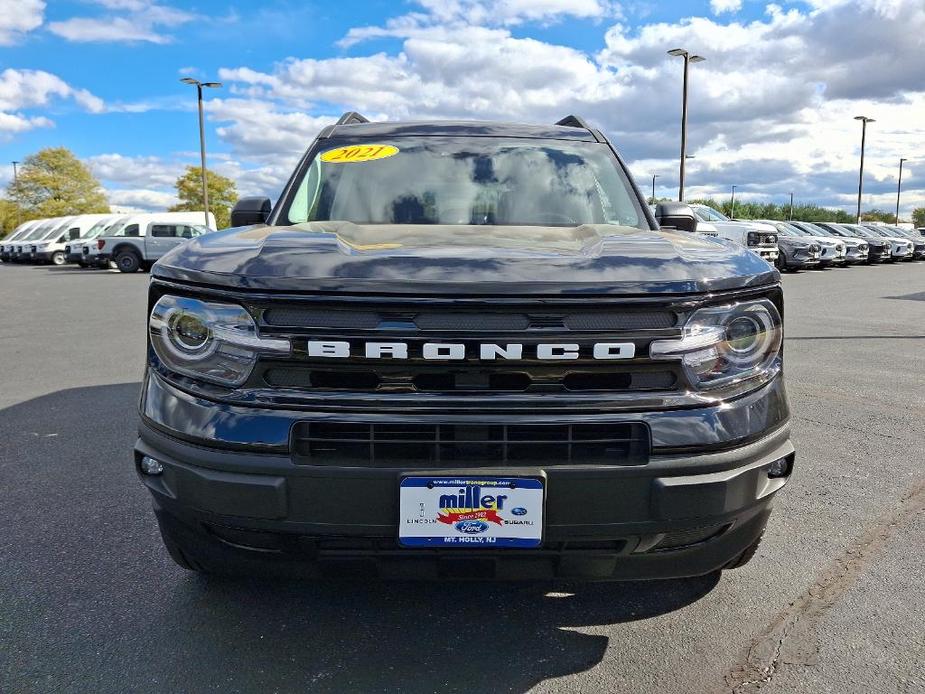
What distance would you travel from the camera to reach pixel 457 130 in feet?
12.3

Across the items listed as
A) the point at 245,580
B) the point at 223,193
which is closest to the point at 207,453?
the point at 245,580

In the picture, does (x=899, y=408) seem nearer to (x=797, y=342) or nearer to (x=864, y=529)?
(x=864, y=529)

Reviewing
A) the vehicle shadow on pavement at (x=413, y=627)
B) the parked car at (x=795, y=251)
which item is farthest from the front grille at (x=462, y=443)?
the parked car at (x=795, y=251)

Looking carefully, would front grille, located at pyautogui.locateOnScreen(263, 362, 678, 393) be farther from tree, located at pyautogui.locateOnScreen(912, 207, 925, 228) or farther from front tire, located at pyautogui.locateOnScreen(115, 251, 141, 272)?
tree, located at pyautogui.locateOnScreen(912, 207, 925, 228)

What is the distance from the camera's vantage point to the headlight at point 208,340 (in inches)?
77.2

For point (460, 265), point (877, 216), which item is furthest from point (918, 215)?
point (460, 265)

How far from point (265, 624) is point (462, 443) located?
106 cm

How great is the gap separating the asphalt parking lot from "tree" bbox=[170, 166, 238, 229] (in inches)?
2769

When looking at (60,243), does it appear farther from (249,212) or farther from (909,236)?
(249,212)

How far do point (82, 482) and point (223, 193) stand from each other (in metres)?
71.5

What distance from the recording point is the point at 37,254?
3897 cm

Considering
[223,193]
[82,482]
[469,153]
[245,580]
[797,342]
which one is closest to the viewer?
[245,580]

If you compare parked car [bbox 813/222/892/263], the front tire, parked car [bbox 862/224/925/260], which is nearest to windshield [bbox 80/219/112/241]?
the front tire

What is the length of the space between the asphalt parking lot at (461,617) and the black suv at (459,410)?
36 cm
